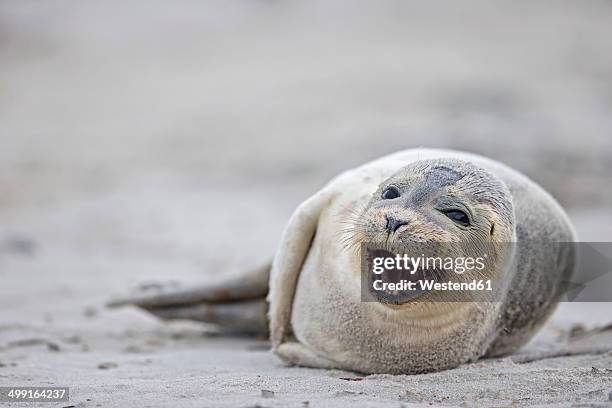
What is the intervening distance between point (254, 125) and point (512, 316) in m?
10.7

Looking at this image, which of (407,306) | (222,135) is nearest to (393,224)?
(407,306)

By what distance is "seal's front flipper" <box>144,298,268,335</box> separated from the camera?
17.3 ft

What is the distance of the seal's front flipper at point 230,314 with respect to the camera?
17.3ft

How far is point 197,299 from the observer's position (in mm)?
5352

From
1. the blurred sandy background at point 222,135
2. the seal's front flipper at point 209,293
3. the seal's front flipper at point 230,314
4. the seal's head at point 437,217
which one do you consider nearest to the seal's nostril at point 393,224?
the seal's head at point 437,217

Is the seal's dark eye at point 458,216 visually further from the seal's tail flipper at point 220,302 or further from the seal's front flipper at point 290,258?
the seal's tail flipper at point 220,302

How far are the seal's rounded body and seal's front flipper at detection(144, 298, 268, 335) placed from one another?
903 millimetres

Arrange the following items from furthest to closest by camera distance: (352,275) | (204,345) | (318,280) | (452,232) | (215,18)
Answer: (215,18)
(204,345)
(318,280)
(352,275)
(452,232)

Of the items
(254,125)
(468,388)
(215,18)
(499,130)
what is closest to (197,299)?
(468,388)

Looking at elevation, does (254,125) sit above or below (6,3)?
below

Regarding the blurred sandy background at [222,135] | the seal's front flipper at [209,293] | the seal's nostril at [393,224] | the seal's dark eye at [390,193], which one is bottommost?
the seal's front flipper at [209,293]

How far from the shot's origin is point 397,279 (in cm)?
338

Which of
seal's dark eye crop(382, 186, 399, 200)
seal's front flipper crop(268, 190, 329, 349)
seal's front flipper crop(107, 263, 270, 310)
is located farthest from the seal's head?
seal's front flipper crop(107, 263, 270, 310)

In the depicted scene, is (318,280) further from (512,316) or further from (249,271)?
(249,271)
